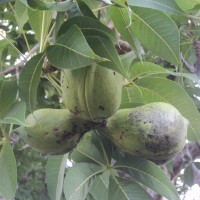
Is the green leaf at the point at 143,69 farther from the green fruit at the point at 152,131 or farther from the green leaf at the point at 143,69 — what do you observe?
the green fruit at the point at 152,131

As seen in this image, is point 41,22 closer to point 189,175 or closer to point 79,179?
point 79,179

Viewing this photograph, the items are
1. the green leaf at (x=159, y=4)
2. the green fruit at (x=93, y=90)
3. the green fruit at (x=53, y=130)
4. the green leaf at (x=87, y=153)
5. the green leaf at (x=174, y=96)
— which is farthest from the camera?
the green leaf at (x=87, y=153)

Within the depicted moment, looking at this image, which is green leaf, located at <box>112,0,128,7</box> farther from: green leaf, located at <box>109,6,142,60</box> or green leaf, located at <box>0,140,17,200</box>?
green leaf, located at <box>0,140,17,200</box>

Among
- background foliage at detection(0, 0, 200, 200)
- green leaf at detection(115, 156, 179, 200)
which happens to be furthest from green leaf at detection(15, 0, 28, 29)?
green leaf at detection(115, 156, 179, 200)

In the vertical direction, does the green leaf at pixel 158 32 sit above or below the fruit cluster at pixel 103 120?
above

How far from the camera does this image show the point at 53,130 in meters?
1.16

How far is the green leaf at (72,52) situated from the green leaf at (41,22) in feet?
0.59

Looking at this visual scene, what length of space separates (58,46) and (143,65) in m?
0.32

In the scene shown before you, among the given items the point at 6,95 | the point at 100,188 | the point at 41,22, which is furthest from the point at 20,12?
the point at 100,188

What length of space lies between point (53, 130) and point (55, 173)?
37 centimetres

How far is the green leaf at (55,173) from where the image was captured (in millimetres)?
1479

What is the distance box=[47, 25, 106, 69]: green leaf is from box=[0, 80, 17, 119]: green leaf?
182 millimetres

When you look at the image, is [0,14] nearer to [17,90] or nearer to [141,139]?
[17,90]

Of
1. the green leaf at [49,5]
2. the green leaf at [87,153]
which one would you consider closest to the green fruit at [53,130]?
the green leaf at [87,153]
